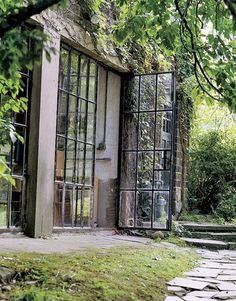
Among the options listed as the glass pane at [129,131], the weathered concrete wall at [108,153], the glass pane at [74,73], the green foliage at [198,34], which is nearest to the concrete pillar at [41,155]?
the glass pane at [74,73]

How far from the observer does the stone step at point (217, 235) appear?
275 inches

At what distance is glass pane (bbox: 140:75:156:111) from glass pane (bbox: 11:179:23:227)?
2.72 metres

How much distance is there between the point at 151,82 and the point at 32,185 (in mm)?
2891

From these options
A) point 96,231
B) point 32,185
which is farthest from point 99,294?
point 96,231

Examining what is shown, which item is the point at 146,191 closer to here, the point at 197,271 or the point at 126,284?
the point at 197,271

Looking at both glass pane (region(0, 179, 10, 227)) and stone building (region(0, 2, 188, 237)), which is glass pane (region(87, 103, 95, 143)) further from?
glass pane (region(0, 179, 10, 227))

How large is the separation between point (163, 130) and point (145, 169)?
0.69 metres

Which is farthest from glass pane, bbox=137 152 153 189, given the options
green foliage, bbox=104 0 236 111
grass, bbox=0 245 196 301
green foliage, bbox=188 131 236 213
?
green foliage, bbox=104 0 236 111

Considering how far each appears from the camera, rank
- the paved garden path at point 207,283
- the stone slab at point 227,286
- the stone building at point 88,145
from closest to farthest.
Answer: the paved garden path at point 207,283, the stone slab at point 227,286, the stone building at point 88,145

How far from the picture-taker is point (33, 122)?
534cm

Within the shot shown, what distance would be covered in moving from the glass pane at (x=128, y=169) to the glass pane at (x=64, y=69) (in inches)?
69.0

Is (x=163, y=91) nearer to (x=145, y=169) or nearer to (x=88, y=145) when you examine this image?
(x=145, y=169)

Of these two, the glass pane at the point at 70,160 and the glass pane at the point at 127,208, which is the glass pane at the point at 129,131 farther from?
the glass pane at the point at 70,160

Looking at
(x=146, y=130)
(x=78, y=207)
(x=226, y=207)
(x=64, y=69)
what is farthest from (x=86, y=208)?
(x=226, y=207)
